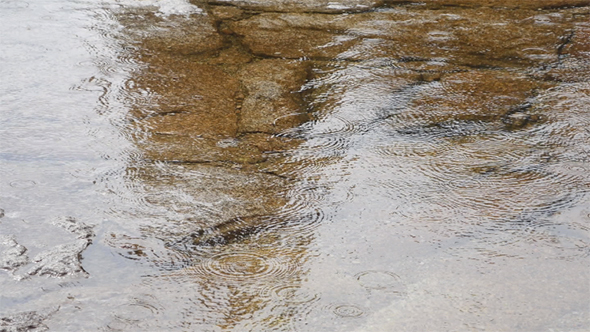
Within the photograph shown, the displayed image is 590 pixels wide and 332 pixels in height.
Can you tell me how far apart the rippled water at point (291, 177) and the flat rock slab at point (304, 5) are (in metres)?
0.46

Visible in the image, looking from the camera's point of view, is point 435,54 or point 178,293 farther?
point 435,54

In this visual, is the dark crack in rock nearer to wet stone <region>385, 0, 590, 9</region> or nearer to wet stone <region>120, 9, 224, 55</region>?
wet stone <region>120, 9, 224, 55</region>

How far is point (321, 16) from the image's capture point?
4.47 m

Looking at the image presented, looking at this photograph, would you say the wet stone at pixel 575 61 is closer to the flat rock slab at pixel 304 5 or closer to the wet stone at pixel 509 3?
the wet stone at pixel 509 3

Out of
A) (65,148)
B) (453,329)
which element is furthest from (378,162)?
(65,148)

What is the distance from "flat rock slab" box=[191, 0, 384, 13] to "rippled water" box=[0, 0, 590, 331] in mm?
456

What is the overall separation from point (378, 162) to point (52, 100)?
5.19 ft

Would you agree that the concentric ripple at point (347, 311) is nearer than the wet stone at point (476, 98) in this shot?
Yes

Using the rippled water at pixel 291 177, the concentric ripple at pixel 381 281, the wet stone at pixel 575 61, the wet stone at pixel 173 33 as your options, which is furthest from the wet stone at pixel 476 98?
the wet stone at pixel 173 33

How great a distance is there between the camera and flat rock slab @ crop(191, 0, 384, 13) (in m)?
4.62

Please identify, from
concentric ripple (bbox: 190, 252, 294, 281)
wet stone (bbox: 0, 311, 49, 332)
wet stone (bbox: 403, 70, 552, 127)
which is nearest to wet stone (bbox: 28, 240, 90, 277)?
wet stone (bbox: 0, 311, 49, 332)

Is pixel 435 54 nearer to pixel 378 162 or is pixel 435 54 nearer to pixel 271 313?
pixel 378 162

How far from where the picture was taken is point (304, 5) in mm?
4723

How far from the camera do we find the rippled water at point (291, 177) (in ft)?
6.14
